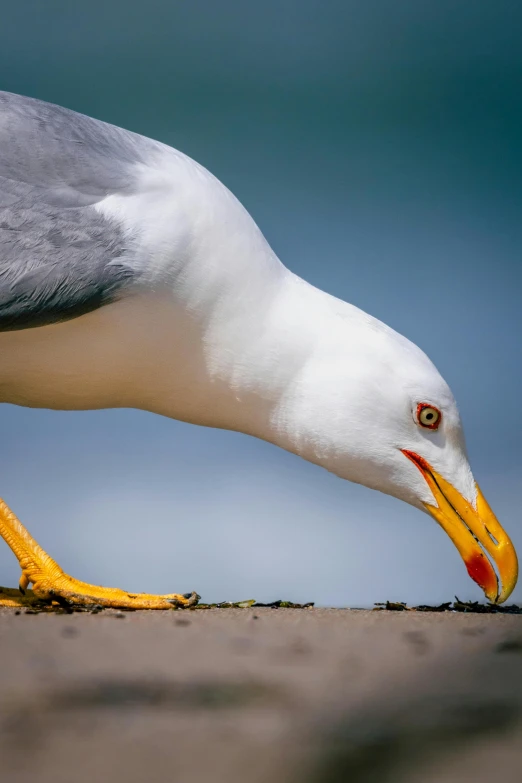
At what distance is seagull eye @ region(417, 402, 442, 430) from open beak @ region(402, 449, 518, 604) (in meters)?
0.15

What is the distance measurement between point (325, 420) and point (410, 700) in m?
2.04

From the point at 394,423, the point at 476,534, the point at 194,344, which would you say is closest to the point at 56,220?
the point at 194,344

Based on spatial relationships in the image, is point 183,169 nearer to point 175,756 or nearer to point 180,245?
point 180,245

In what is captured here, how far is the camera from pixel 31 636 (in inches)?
86.7

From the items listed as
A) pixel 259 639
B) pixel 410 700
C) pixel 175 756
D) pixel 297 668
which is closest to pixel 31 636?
pixel 259 639

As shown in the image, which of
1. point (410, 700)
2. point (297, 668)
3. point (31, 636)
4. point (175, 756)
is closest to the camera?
point (175, 756)

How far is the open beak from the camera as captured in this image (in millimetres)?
3482

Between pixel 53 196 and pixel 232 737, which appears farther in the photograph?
pixel 53 196

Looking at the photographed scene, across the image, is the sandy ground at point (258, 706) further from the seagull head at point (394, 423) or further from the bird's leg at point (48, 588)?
the seagull head at point (394, 423)

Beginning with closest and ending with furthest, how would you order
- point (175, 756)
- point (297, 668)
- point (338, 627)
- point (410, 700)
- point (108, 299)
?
1. point (175, 756)
2. point (410, 700)
3. point (297, 668)
4. point (338, 627)
5. point (108, 299)

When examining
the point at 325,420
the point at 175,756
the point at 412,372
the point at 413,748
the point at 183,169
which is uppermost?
the point at 183,169

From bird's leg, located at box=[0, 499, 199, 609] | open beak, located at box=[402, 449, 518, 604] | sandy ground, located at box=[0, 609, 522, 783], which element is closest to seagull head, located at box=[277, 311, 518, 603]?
open beak, located at box=[402, 449, 518, 604]

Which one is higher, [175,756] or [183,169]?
[183,169]

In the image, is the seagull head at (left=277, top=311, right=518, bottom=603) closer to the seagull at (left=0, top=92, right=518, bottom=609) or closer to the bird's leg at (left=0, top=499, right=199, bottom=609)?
the seagull at (left=0, top=92, right=518, bottom=609)
